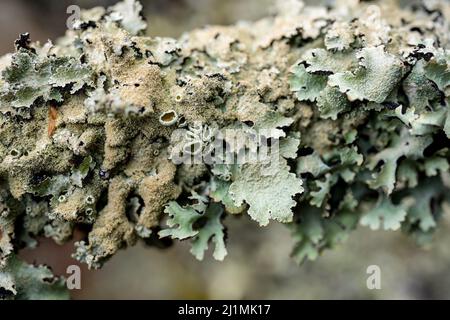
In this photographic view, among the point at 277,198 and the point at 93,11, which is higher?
the point at 93,11

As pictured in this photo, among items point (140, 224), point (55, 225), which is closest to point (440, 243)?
point (140, 224)

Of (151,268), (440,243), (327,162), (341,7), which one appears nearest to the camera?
(327,162)

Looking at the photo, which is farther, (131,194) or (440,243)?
(440,243)
